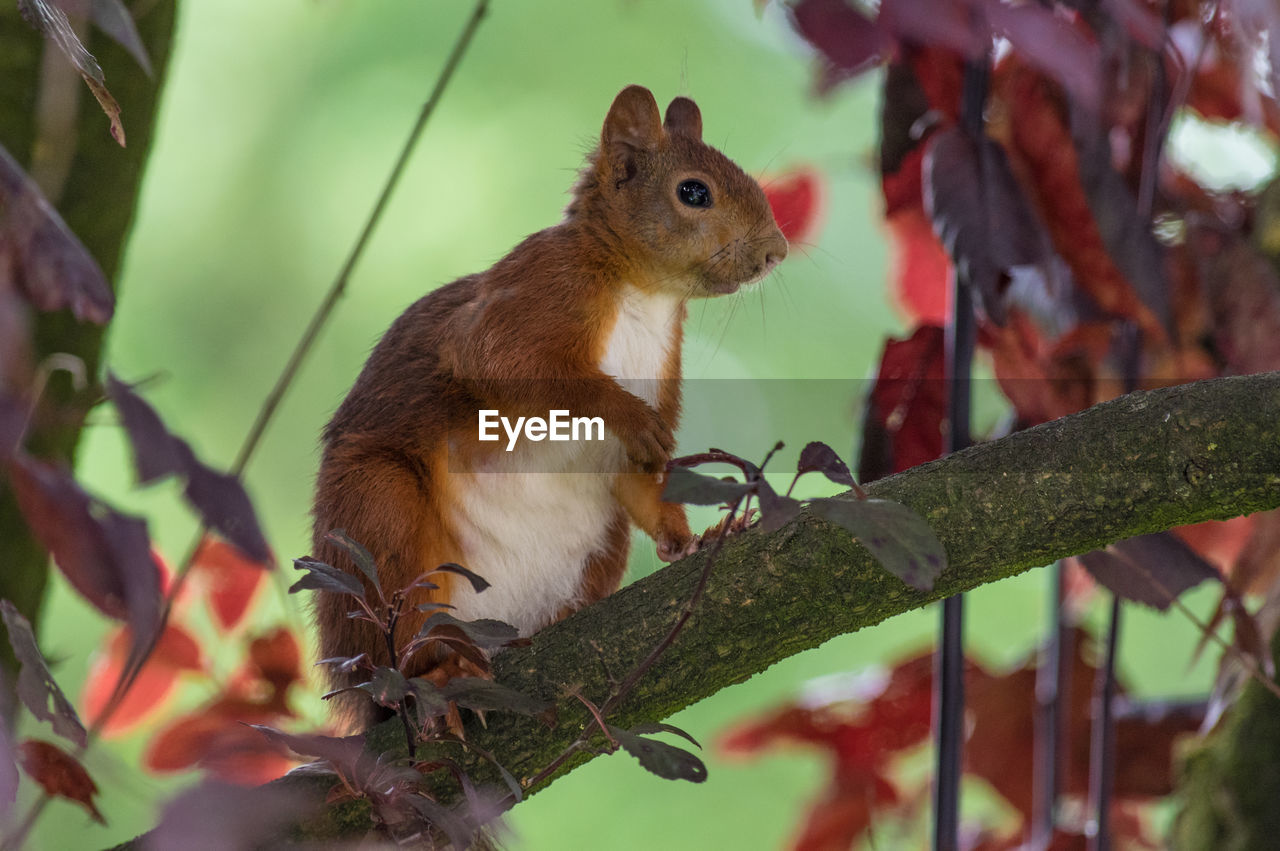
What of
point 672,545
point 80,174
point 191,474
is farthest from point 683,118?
point 191,474

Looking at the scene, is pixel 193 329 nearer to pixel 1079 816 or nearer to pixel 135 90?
pixel 135 90

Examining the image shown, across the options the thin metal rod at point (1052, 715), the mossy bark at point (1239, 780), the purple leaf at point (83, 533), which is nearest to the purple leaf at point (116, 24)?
the purple leaf at point (83, 533)

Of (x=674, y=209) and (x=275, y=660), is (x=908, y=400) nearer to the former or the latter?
(x=674, y=209)

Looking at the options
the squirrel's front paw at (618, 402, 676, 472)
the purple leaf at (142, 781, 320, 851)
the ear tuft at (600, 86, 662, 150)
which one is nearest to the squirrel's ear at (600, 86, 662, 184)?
the ear tuft at (600, 86, 662, 150)

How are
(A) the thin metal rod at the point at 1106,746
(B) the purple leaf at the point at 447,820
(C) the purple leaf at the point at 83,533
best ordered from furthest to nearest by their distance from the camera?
(A) the thin metal rod at the point at 1106,746 → (B) the purple leaf at the point at 447,820 → (C) the purple leaf at the point at 83,533

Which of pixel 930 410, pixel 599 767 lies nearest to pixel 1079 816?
pixel 930 410

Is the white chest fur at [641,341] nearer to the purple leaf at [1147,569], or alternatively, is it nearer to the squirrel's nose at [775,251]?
the squirrel's nose at [775,251]
